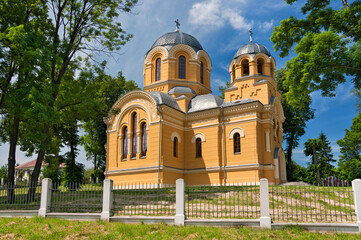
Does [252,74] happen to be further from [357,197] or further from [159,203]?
[357,197]

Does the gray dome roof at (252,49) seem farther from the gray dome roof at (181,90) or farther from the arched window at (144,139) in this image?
the arched window at (144,139)

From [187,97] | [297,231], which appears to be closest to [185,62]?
[187,97]

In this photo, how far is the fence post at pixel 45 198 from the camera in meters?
11.6

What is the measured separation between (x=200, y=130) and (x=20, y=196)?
11235 millimetres

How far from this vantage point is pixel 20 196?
13125 mm

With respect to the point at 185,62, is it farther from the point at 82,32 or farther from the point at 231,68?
the point at 82,32

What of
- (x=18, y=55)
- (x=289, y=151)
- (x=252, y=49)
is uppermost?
(x=252, y=49)

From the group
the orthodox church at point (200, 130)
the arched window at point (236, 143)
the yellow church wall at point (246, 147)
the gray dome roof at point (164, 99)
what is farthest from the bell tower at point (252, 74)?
the gray dome roof at point (164, 99)

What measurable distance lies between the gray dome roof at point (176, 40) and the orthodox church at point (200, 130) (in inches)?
32.5

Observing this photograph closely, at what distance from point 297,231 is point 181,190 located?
333 centimetres

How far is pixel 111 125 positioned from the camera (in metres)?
22.7

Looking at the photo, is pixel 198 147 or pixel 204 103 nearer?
pixel 198 147

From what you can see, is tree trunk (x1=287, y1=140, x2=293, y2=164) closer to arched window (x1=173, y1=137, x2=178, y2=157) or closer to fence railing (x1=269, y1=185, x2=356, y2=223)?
arched window (x1=173, y1=137, x2=178, y2=157)

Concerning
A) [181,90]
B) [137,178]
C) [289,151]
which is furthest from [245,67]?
[289,151]
